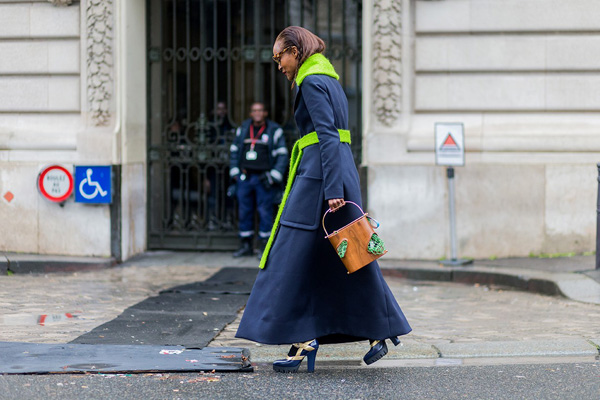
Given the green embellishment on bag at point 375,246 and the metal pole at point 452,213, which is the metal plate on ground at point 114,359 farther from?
the metal pole at point 452,213

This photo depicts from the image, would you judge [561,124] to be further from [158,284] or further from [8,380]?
[8,380]

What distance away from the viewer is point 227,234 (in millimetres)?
12688

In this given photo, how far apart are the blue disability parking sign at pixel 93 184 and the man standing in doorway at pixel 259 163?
149cm

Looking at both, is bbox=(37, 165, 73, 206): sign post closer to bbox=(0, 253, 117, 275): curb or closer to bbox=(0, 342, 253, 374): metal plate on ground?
bbox=(0, 253, 117, 275): curb

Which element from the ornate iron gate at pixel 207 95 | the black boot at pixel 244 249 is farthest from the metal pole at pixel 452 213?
the black boot at pixel 244 249

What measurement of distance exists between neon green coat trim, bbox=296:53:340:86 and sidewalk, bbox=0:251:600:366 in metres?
1.81

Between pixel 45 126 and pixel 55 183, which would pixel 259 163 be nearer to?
pixel 55 183

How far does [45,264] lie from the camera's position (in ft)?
36.9

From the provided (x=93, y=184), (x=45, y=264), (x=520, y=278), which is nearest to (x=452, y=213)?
(x=520, y=278)

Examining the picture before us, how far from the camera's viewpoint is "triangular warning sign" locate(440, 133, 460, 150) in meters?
10.8

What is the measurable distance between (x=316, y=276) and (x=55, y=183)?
667 centimetres

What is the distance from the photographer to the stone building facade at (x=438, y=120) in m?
11.4

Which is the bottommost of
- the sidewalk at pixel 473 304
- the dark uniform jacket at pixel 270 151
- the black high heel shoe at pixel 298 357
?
the sidewalk at pixel 473 304

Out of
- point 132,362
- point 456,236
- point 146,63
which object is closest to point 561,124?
point 456,236
